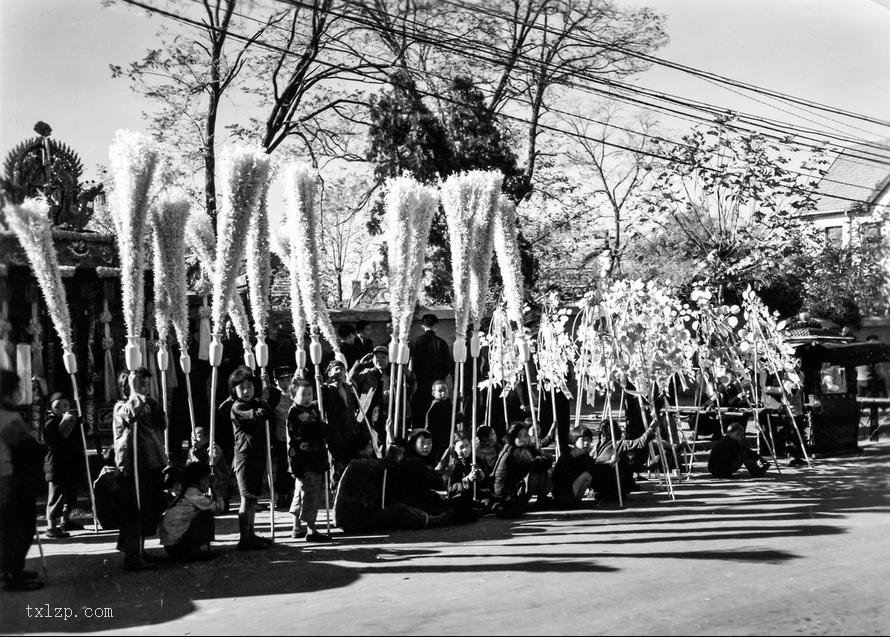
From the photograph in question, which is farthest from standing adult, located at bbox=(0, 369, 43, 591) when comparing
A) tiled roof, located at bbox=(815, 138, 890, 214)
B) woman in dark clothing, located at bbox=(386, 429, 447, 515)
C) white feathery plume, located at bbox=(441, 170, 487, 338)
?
tiled roof, located at bbox=(815, 138, 890, 214)

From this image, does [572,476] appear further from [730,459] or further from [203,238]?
[203,238]

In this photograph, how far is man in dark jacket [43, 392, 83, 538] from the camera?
8.25m

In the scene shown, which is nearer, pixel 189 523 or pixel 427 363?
pixel 189 523

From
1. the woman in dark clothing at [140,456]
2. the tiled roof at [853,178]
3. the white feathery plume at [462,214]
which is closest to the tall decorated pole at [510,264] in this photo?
the white feathery plume at [462,214]

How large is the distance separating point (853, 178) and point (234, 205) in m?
9.28

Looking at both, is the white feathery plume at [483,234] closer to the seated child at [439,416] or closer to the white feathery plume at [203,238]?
the seated child at [439,416]

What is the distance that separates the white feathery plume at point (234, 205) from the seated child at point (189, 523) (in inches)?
61.5

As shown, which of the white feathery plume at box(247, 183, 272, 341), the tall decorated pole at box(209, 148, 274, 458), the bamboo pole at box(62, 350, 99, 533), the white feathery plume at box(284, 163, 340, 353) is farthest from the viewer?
the white feathery plume at box(284, 163, 340, 353)

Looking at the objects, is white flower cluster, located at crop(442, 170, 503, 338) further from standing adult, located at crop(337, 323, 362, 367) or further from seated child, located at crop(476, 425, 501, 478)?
standing adult, located at crop(337, 323, 362, 367)

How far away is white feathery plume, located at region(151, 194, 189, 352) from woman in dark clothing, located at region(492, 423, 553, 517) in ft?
11.0

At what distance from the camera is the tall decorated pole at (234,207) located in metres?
7.96

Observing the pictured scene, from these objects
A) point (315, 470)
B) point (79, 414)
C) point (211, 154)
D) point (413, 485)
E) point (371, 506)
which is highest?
point (211, 154)

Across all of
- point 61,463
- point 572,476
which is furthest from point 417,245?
point 61,463

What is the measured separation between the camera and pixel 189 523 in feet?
24.0
